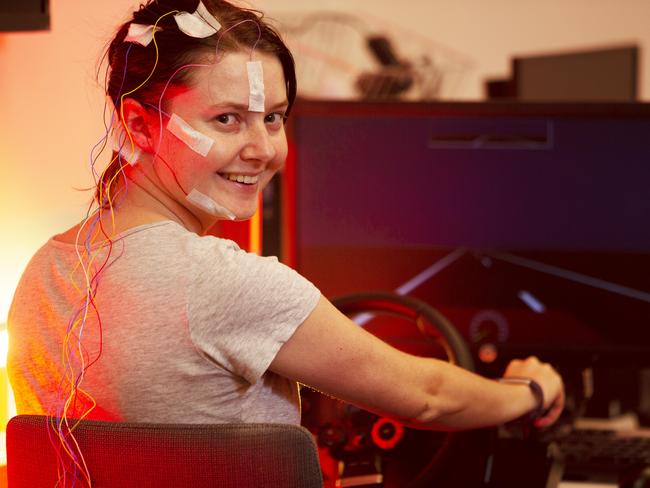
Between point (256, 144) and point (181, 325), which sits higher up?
point (256, 144)

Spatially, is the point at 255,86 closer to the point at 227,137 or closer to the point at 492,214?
the point at 227,137

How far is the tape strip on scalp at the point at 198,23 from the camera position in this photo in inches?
40.1

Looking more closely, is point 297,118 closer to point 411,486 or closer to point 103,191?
point 103,191

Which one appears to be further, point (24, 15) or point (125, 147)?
point (24, 15)

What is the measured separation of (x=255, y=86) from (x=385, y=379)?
1.23ft

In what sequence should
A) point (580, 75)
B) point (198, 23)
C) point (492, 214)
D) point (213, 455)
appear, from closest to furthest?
point (213, 455), point (198, 23), point (492, 214), point (580, 75)

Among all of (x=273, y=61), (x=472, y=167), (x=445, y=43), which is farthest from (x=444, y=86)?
(x=273, y=61)

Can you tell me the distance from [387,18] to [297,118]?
1.56 meters

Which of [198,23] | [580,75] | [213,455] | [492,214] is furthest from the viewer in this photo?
[580,75]

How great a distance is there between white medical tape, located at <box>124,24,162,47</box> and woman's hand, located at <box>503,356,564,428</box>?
726 millimetres

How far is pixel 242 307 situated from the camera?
93cm

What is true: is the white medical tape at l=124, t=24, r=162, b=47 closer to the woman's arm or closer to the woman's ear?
the woman's ear

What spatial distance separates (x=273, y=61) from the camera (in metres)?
1.09

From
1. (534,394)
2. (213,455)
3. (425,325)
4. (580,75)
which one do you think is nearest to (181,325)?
(213,455)
